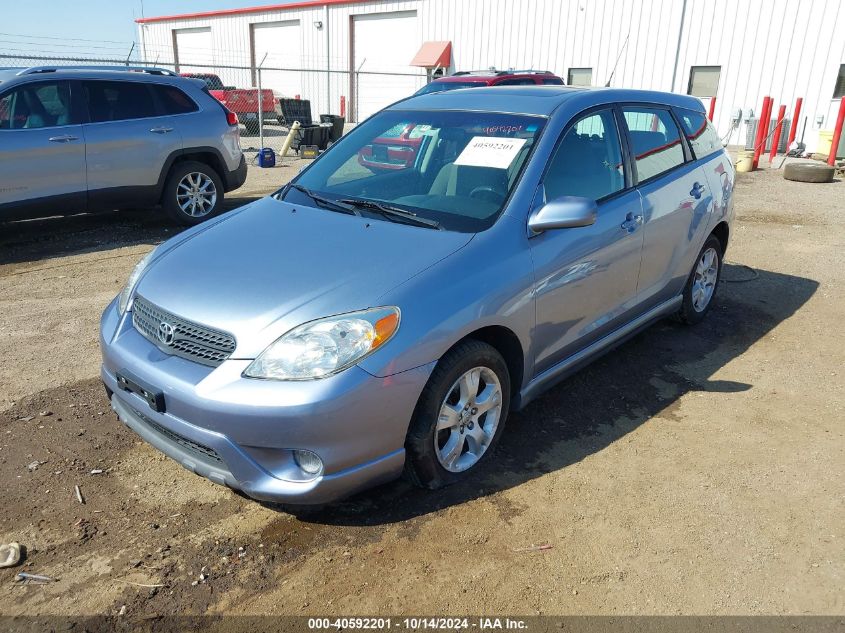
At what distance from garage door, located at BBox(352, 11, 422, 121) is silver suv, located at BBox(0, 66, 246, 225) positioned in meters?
19.3

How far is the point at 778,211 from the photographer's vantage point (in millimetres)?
9883

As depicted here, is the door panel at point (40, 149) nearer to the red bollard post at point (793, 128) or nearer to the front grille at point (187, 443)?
the front grille at point (187, 443)

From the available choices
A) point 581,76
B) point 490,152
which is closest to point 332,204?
point 490,152

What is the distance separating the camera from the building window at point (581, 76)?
22.3 metres

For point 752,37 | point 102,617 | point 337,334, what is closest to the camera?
point 102,617

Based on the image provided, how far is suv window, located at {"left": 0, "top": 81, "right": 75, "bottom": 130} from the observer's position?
22.2ft

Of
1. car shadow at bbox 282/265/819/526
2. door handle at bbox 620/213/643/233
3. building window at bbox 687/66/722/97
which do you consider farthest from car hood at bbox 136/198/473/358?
building window at bbox 687/66/722/97

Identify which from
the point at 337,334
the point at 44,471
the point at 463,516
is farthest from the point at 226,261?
the point at 463,516

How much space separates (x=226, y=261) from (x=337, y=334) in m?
0.82

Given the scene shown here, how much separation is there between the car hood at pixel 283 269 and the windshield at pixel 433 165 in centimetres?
24

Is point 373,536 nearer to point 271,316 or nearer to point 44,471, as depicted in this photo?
point 271,316

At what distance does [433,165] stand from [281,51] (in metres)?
30.7

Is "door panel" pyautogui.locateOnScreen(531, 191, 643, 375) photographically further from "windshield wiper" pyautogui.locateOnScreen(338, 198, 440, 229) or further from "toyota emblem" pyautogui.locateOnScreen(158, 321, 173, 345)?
"toyota emblem" pyautogui.locateOnScreen(158, 321, 173, 345)

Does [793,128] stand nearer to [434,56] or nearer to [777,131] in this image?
[777,131]
